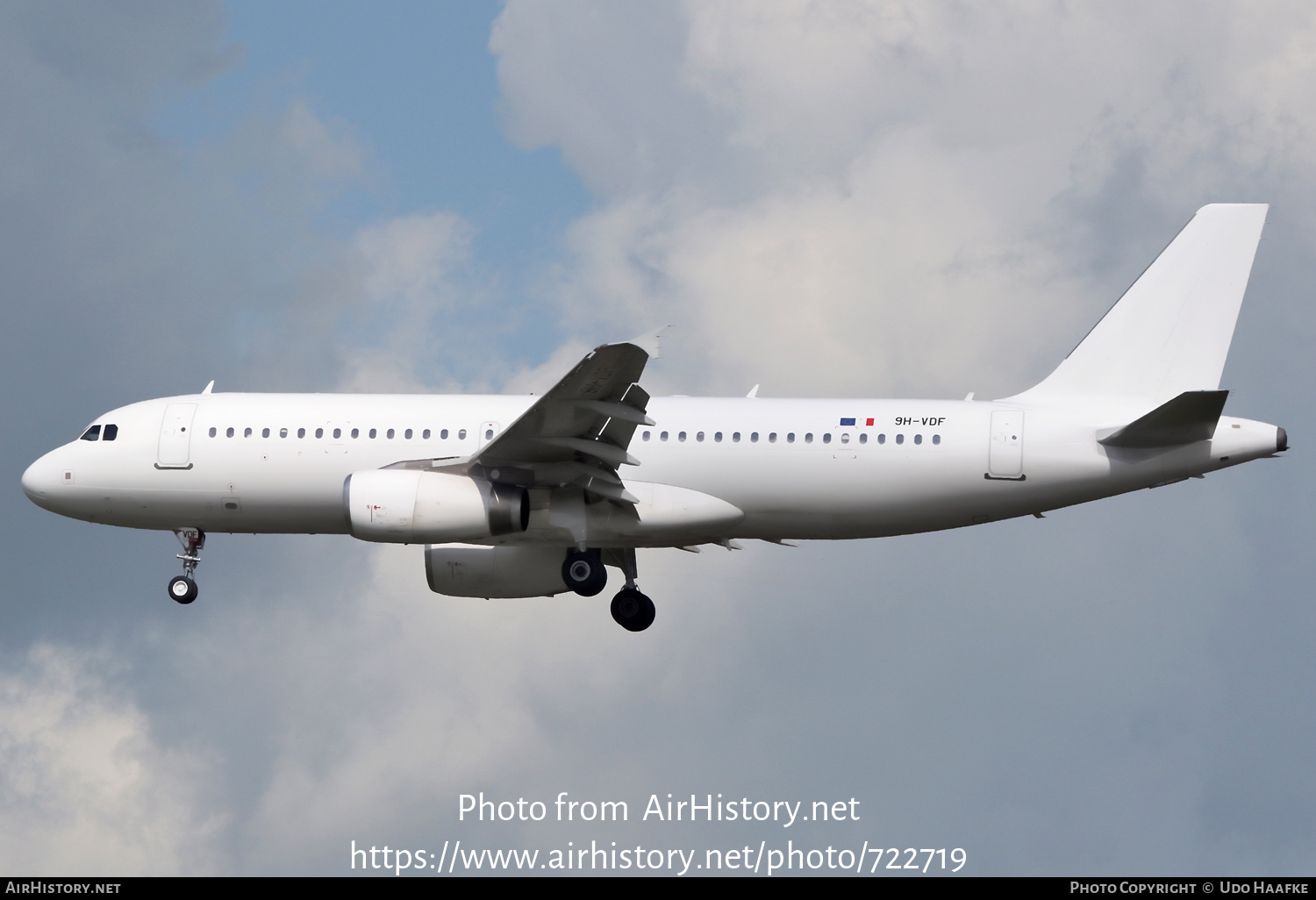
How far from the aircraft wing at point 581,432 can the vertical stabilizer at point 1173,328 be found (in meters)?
9.53

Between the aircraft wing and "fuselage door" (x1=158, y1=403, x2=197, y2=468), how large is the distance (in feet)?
20.5

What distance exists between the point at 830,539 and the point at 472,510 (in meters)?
8.14

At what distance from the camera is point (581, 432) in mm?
29844

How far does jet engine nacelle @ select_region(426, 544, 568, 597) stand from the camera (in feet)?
115

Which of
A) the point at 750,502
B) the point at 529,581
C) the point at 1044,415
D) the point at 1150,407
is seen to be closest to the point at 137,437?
the point at 529,581

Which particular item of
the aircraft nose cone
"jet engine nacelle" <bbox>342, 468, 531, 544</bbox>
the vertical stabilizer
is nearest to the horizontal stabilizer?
the vertical stabilizer

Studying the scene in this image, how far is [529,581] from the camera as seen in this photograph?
116 feet

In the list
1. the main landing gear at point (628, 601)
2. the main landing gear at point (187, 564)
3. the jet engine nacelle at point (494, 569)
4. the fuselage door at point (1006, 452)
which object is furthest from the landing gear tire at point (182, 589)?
the fuselage door at point (1006, 452)

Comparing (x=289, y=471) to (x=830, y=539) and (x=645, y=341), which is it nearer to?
(x=645, y=341)

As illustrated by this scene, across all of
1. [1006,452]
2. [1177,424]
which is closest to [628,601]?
[1006,452]

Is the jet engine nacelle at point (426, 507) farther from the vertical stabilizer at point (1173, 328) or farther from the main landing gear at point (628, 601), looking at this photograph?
the vertical stabilizer at point (1173, 328)

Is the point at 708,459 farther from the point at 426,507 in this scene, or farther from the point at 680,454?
the point at 426,507

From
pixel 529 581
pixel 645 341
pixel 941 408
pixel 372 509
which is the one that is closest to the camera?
pixel 645 341

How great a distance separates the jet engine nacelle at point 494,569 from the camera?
35.1 m
